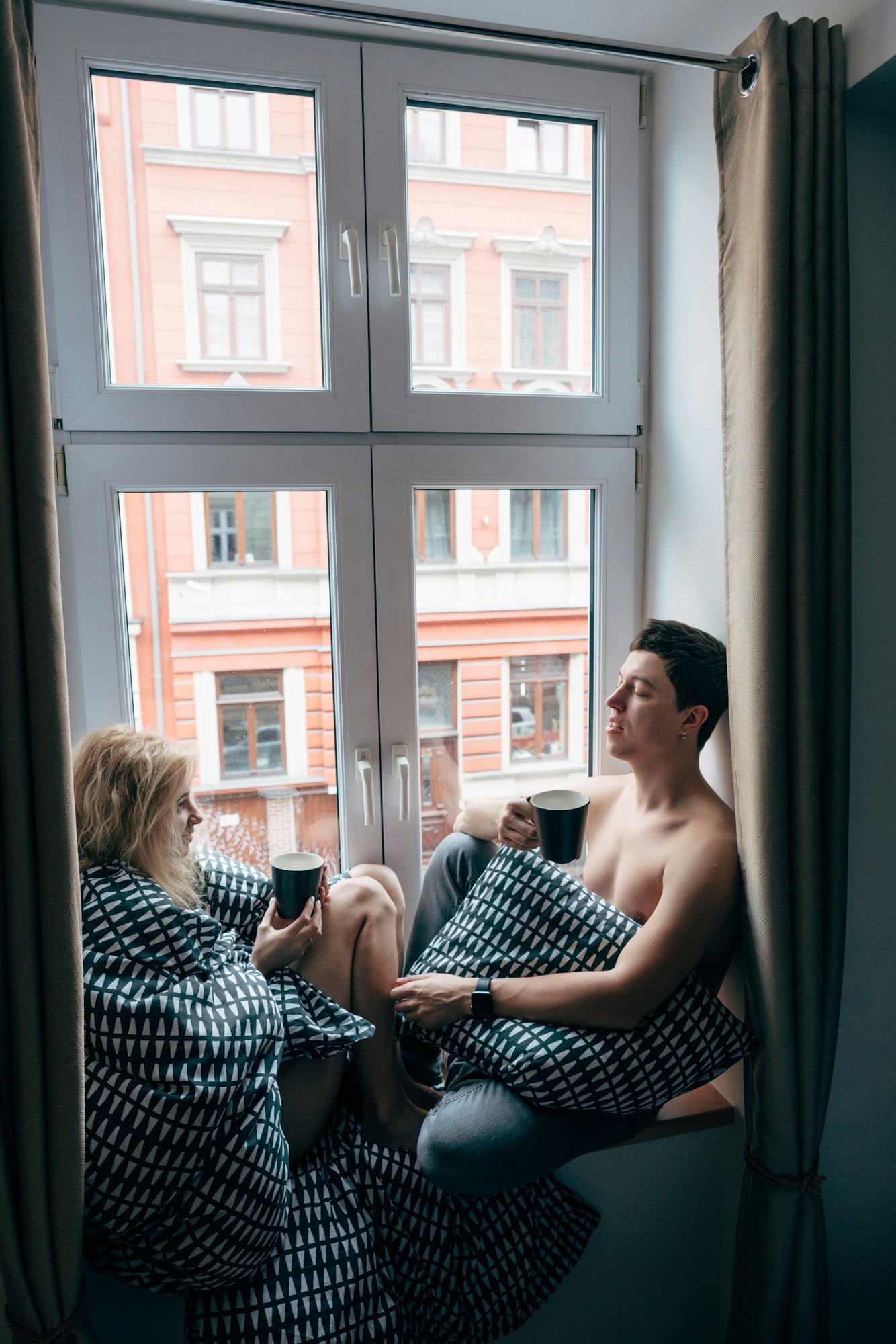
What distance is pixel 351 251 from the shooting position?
1621 mm

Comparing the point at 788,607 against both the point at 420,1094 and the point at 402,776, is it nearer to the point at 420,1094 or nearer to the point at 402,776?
the point at 402,776

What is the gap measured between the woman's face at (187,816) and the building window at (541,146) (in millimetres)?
1415

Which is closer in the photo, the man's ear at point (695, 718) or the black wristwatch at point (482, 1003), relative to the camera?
the black wristwatch at point (482, 1003)

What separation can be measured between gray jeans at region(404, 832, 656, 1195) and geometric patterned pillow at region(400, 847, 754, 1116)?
0.03m

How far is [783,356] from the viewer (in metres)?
1.27

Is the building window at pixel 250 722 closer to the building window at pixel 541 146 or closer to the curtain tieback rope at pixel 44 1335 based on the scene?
the curtain tieback rope at pixel 44 1335

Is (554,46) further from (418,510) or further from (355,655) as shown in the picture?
(355,655)

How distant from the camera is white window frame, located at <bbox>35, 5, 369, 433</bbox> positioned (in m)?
1.50

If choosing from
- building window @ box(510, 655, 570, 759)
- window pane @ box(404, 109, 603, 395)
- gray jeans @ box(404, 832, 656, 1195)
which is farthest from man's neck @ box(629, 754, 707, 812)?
window pane @ box(404, 109, 603, 395)

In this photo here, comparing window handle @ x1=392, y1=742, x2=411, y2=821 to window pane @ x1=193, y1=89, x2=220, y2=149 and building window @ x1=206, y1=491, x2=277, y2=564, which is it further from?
window pane @ x1=193, y1=89, x2=220, y2=149

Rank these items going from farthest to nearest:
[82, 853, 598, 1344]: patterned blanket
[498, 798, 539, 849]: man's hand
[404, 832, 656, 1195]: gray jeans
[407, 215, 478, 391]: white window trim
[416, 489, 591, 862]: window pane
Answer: [416, 489, 591, 862]: window pane → [407, 215, 478, 391]: white window trim → [498, 798, 539, 849]: man's hand → [404, 832, 656, 1195]: gray jeans → [82, 853, 598, 1344]: patterned blanket

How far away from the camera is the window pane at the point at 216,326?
1.63m

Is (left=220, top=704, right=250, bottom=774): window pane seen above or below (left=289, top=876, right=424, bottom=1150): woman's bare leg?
above

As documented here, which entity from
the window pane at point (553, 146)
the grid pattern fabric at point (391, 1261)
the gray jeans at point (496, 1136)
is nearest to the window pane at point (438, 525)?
the window pane at point (553, 146)
